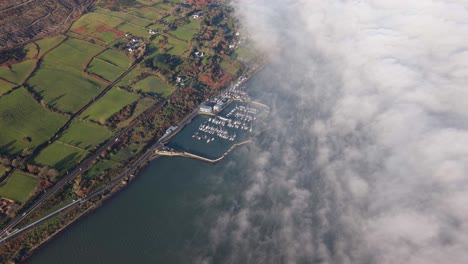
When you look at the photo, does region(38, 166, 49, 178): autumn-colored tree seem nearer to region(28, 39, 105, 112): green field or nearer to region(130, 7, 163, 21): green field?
region(28, 39, 105, 112): green field

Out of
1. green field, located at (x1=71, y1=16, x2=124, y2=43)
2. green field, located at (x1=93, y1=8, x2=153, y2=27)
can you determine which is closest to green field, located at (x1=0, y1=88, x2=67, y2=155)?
green field, located at (x1=71, y1=16, x2=124, y2=43)

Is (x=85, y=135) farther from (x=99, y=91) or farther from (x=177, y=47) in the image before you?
(x=177, y=47)

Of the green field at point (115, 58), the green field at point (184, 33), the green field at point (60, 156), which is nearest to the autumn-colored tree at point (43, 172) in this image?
the green field at point (60, 156)

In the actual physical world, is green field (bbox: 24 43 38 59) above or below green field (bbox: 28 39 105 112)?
above

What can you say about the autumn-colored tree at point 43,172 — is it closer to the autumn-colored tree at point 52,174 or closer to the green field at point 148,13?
the autumn-colored tree at point 52,174

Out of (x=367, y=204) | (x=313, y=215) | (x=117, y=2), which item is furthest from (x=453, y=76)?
(x=117, y=2)

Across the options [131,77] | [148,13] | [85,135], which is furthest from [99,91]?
[148,13]
